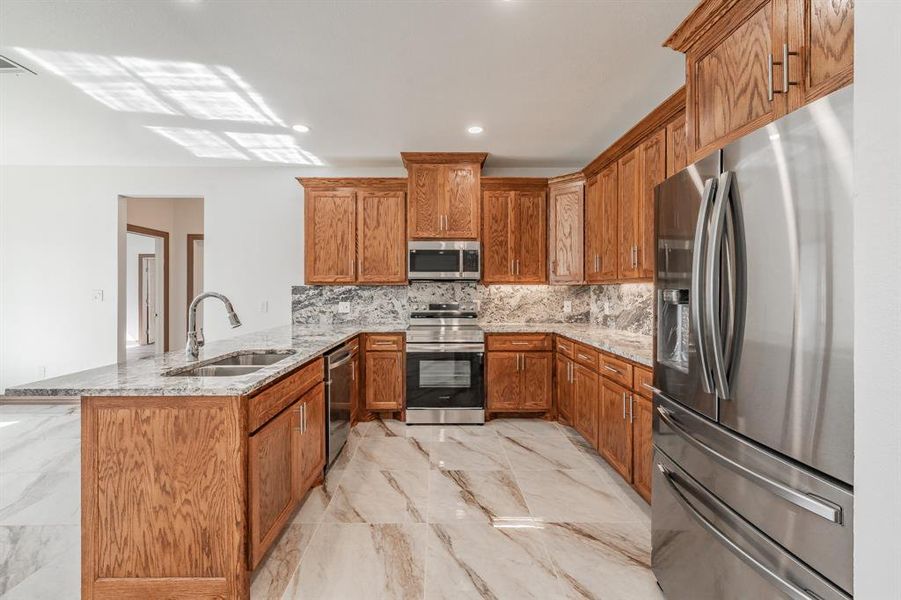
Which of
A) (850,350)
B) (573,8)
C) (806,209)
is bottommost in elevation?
(850,350)

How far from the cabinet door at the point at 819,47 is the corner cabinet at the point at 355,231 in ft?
11.3

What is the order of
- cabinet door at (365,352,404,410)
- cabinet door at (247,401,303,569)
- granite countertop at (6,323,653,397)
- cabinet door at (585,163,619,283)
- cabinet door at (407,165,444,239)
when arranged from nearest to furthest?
granite countertop at (6,323,653,397) → cabinet door at (247,401,303,569) → cabinet door at (585,163,619,283) → cabinet door at (365,352,404,410) → cabinet door at (407,165,444,239)

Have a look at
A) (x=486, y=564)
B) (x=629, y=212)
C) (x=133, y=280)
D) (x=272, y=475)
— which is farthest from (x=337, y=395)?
(x=133, y=280)

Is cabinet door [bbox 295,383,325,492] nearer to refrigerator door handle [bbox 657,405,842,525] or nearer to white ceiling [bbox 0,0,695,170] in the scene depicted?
refrigerator door handle [bbox 657,405,842,525]

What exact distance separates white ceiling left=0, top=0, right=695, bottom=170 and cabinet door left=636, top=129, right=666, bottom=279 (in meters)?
0.44

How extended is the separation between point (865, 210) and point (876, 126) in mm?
128

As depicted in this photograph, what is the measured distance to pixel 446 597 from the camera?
1.74 metres

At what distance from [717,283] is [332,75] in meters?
2.56

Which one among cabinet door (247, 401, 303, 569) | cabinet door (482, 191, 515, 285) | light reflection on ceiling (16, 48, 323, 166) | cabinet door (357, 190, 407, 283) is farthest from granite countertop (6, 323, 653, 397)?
light reflection on ceiling (16, 48, 323, 166)

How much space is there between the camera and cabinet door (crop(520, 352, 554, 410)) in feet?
13.1

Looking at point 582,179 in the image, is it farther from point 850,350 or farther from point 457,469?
point 850,350

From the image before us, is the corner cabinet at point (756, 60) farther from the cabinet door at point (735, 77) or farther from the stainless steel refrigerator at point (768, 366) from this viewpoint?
the stainless steel refrigerator at point (768, 366)

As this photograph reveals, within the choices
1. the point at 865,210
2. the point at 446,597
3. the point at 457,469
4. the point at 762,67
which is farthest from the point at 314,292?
the point at 865,210

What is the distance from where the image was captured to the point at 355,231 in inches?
171
